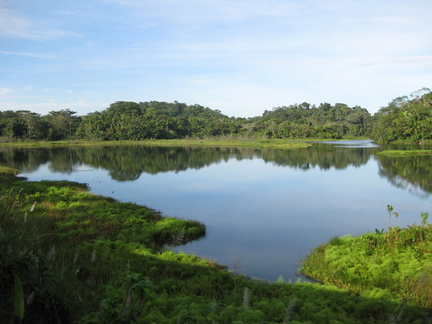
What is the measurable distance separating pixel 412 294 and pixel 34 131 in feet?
289

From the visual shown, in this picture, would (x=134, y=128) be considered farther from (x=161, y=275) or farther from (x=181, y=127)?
(x=161, y=275)

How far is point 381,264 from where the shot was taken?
8.52 meters

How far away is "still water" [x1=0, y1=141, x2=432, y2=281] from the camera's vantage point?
1232 centimetres

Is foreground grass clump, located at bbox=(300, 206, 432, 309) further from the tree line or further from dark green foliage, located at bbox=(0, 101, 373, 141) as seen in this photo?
dark green foliage, located at bbox=(0, 101, 373, 141)

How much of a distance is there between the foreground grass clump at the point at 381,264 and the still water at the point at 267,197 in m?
1.00

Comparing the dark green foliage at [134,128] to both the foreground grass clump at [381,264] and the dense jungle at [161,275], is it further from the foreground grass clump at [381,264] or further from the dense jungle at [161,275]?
the foreground grass clump at [381,264]

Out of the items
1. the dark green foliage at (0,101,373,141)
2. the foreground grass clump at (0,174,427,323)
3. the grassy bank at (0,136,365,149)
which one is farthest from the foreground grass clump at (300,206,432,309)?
the dark green foliage at (0,101,373,141)

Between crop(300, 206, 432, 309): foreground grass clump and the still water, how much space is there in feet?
3.29

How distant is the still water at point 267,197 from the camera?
1232cm

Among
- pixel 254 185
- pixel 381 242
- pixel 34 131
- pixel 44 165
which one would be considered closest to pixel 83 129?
pixel 34 131

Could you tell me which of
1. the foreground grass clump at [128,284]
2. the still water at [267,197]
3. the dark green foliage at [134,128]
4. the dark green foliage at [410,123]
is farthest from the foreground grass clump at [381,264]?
the dark green foliage at [134,128]

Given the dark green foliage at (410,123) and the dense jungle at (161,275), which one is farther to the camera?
the dark green foliage at (410,123)

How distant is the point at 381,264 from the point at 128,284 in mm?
6521

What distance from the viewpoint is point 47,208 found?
14.3m
